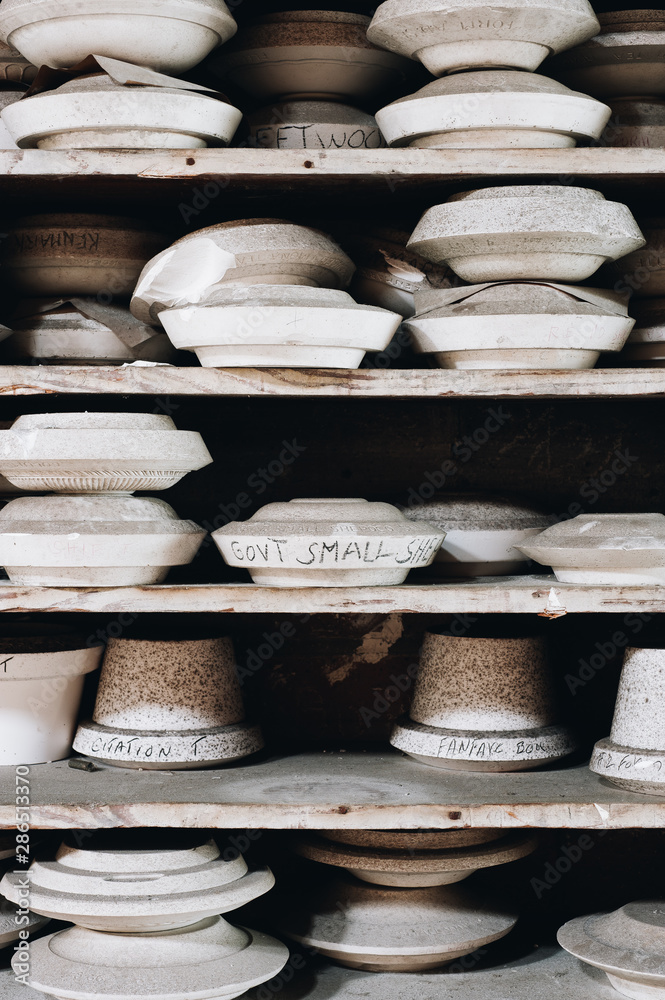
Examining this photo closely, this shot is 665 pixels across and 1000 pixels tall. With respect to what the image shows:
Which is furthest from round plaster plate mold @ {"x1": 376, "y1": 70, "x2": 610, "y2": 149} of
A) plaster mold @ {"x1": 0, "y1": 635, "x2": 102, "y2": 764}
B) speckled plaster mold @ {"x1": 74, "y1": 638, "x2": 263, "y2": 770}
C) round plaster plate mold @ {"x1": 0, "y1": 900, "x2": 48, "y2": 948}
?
round plaster plate mold @ {"x1": 0, "y1": 900, "x2": 48, "y2": 948}

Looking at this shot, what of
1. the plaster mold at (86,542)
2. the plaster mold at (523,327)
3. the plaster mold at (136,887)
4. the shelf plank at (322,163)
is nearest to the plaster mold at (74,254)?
the shelf plank at (322,163)

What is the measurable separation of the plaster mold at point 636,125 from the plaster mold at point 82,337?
811 mm

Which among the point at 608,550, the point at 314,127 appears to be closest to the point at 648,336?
the point at 608,550

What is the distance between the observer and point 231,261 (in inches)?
63.9

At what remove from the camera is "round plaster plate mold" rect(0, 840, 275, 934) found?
1.56 meters

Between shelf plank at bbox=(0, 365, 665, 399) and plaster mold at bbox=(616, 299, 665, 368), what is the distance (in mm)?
155

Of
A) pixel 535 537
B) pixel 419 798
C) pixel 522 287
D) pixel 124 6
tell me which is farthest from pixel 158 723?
pixel 124 6

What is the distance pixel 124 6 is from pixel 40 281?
448 mm

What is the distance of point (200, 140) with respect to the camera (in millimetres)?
1629

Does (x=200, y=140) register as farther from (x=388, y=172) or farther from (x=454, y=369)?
(x=454, y=369)

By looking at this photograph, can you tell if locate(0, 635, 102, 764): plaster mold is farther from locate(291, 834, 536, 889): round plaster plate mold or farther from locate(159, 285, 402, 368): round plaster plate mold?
locate(159, 285, 402, 368): round plaster plate mold

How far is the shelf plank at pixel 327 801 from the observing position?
5.05 ft

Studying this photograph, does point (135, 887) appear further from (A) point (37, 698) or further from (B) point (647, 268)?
(B) point (647, 268)

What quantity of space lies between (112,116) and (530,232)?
0.62 m
